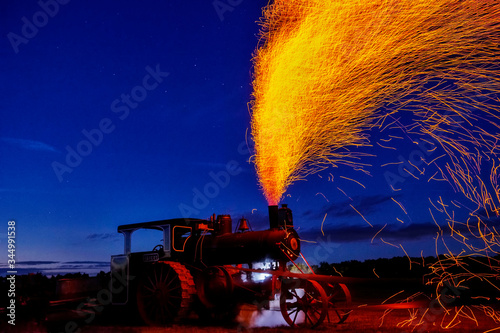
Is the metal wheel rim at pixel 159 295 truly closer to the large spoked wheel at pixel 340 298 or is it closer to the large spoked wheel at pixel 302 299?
the large spoked wheel at pixel 302 299

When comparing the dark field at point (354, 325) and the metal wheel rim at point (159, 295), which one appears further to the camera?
the metal wheel rim at point (159, 295)

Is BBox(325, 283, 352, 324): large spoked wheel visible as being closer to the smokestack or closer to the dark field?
the dark field

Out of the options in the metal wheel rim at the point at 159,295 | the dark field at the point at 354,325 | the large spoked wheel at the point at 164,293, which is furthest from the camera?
the metal wheel rim at the point at 159,295

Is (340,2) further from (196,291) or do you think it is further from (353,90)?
(196,291)

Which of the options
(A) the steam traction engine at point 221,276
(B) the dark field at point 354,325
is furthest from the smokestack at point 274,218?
(B) the dark field at point 354,325

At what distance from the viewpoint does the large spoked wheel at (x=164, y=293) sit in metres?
9.98

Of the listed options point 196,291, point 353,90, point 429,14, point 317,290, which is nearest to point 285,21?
point 353,90

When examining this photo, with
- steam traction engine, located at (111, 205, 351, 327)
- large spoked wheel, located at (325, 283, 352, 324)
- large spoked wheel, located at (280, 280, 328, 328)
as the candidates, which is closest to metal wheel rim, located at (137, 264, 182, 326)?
steam traction engine, located at (111, 205, 351, 327)

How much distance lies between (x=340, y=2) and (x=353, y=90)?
1716mm

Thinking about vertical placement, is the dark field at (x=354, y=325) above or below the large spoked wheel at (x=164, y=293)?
below

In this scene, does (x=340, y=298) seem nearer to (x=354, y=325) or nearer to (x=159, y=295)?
(x=354, y=325)

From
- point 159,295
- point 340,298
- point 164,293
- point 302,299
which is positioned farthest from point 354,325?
point 159,295

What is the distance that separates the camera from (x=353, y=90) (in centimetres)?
877

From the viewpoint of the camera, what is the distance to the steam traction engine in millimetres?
9656
